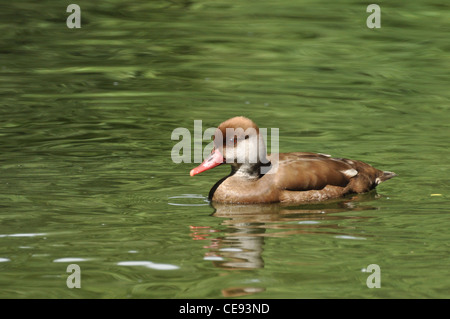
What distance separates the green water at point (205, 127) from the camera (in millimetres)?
8234

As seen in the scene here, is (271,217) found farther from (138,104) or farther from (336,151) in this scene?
(138,104)

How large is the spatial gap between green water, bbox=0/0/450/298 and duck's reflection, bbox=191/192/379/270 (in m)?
0.03

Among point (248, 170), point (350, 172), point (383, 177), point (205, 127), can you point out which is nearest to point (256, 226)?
point (248, 170)

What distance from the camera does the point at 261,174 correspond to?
10.9 metres

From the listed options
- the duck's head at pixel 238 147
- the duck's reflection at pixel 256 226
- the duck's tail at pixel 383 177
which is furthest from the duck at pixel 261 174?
the duck's tail at pixel 383 177

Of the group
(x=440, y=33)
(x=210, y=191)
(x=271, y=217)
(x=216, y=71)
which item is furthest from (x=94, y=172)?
(x=440, y=33)

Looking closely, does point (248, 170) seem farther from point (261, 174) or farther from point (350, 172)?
point (350, 172)

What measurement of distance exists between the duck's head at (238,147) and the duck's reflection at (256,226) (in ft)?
1.53

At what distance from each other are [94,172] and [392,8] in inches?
449

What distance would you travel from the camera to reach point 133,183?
1119 cm

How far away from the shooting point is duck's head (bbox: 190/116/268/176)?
1062 cm

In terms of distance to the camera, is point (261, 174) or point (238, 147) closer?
point (238, 147)

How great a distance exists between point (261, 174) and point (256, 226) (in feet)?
4.33

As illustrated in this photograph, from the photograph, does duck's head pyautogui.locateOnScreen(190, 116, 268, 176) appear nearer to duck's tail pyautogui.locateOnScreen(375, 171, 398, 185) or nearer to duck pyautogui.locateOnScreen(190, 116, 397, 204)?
duck pyautogui.locateOnScreen(190, 116, 397, 204)
